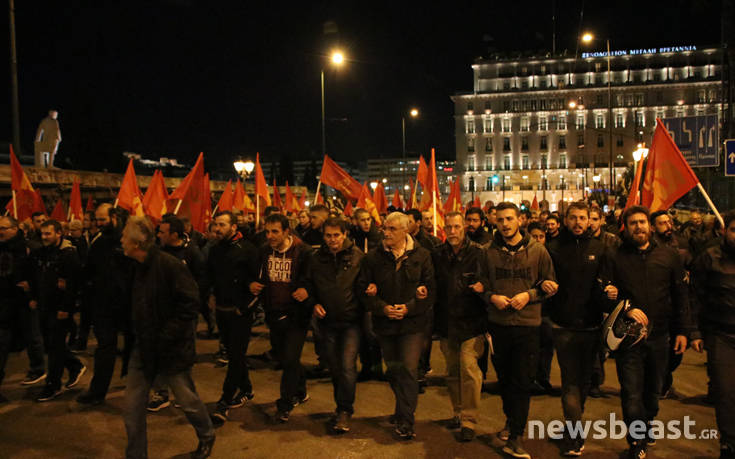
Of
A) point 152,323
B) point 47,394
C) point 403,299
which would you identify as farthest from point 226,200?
point 152,323

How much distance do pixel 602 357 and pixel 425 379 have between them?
1.98m

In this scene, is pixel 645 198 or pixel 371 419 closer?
pixel 371 419

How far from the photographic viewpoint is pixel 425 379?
666cm

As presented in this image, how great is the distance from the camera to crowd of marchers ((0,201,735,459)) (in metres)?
4.34

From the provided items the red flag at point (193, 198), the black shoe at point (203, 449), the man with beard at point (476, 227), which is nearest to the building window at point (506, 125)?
the red flag at point (193, 198)

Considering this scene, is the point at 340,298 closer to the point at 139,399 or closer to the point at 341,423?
the point at 341,423

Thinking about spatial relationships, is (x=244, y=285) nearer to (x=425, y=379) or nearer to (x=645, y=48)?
(x=425, y=379)

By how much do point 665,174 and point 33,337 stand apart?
753 cm

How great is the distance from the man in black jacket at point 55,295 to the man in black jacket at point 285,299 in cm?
222

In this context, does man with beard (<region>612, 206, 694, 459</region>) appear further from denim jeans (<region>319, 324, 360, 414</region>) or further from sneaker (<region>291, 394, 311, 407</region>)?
sneaker (<region>291, 394, 311, 407</region>)

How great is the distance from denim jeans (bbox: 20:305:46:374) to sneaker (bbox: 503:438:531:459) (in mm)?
5500

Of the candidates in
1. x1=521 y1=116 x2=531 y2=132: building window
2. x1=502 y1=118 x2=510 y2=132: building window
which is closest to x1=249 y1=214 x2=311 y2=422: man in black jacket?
x1=502 y1=118 x2=510 y2=132: building window

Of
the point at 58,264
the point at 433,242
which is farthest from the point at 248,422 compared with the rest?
the point at 433,242

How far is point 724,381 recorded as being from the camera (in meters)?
4.30
